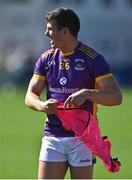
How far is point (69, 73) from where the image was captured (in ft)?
30.5

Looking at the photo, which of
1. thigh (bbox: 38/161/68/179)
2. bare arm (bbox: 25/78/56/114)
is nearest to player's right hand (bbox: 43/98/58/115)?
bare arm (bbox: 25/78/56/114)

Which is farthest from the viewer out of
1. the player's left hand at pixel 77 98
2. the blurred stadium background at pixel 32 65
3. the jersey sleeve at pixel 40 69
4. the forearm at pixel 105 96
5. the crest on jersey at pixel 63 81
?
the blurred stadium background at pixel 32 65

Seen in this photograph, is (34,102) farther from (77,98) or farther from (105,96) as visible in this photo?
(105,96)

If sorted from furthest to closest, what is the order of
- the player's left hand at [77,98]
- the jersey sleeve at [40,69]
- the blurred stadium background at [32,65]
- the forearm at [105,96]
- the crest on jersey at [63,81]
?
the blurred stadium background at [32,65] → the jersey sleeve at [40,69] → the crest on jersey at [63,81] → the forearm at [105,96] → the player's left hand at [77,98]

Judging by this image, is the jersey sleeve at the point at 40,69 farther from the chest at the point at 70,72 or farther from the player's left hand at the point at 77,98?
the player's left hand at the point at 77,98

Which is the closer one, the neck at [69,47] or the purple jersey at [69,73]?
the purple jersey at [69,73]

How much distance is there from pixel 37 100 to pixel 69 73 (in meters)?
0.43

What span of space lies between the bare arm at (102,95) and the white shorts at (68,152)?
0.51 meters

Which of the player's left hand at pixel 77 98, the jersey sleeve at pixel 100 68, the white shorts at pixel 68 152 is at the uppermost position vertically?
the jersey sleeve at pixel 100 68

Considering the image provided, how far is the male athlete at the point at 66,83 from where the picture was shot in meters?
9.23

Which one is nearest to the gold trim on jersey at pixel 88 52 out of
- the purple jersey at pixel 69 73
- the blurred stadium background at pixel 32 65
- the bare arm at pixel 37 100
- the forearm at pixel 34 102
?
the purple jersey at pixel 69 73

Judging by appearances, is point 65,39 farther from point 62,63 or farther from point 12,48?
point 12,48

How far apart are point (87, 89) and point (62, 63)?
0.45 meters

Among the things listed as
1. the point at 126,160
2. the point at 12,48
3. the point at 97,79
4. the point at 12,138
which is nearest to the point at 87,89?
the point at 97,79
